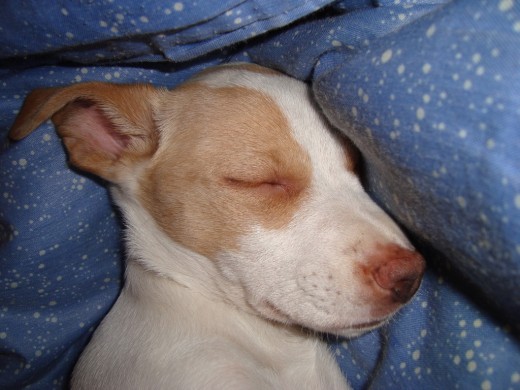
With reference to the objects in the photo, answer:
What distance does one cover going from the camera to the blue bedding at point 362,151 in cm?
121

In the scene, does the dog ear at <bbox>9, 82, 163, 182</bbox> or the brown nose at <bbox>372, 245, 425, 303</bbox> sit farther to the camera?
the dog ear at <bbox>9, 82, 163, 182</bbox>

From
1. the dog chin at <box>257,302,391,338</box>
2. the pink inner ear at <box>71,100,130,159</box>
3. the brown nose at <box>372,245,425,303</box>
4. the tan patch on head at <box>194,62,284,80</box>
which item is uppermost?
the tan patch on head at <box>194,62,284,80</box>

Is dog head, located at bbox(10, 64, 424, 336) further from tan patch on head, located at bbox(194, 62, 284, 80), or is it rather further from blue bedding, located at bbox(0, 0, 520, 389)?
blue bedding, located at bbox(0, 0, 520, 389)

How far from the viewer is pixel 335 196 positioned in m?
1.87

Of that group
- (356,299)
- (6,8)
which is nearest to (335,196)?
(356,299)

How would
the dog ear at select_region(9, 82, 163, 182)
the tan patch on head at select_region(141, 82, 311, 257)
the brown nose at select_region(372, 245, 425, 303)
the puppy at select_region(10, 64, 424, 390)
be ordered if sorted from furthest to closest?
the dog ear at select_region(9, 82, 163, 182), the tan patch on head at select_region(141, 82, 311, 257), the puppy at select_region(10, 64, 424, 390), the brown nose at select_region(372, 245, 425, 303)

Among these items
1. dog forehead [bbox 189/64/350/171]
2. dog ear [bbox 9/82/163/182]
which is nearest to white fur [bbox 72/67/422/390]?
dog forehead [bbox 189/64/350/171]

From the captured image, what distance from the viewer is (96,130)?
219cm

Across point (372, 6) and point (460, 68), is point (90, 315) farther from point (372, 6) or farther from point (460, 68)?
point (460, 68)

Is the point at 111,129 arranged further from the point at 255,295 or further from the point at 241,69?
the point at 255,295

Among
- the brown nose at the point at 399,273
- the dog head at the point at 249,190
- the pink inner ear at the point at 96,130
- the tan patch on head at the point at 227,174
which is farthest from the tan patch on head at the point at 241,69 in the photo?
the brown nose at the point at 399,273

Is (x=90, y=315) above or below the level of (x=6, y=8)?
below

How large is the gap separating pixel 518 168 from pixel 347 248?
0.67 metres

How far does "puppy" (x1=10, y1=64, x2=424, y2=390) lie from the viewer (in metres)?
1.72
